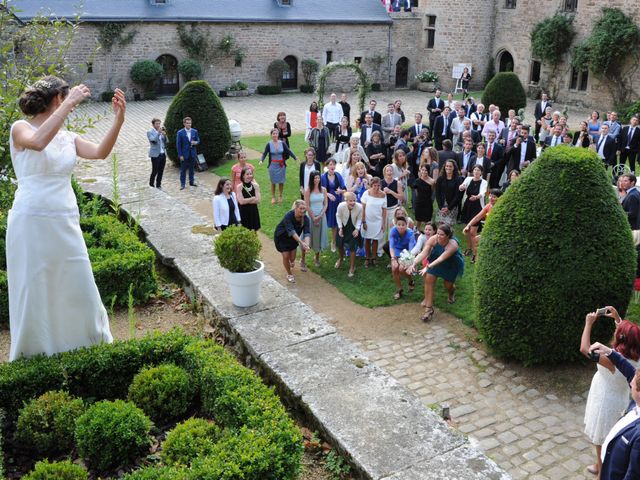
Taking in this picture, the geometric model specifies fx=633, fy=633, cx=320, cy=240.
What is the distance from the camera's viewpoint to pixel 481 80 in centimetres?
3216

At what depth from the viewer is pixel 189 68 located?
29.7 meters

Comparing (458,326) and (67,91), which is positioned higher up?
(67,91)

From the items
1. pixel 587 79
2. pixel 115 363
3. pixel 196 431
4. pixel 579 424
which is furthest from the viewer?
pixel 587 79

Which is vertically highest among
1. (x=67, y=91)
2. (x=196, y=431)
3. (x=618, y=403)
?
(x=67, y=91)

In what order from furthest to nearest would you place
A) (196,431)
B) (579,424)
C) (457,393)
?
(457,393) → (579,424) → (196,431)

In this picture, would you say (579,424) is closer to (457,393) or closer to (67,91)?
(457,393)

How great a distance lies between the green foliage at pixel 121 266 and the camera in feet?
22.9

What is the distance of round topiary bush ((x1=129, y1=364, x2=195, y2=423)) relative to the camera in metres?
4.62

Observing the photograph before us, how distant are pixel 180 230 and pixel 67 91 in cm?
429

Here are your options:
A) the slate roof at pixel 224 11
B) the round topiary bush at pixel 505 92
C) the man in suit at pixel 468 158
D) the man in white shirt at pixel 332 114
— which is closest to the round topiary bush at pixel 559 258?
the man in suit at pixel 468 158

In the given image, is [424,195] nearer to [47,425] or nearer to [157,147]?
A: [157,147]

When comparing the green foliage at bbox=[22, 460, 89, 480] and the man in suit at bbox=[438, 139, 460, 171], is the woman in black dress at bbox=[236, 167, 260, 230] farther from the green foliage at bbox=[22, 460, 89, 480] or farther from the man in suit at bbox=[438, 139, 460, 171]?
the green foliage at bbox=[22, 460, 89, 480]

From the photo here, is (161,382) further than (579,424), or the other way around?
(579,424)

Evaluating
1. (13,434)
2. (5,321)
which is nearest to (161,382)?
(13,434)
